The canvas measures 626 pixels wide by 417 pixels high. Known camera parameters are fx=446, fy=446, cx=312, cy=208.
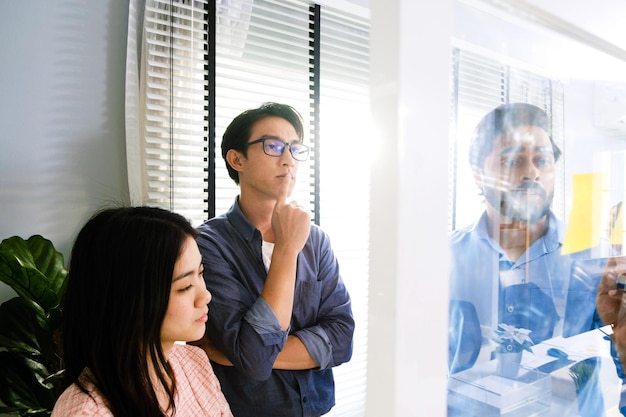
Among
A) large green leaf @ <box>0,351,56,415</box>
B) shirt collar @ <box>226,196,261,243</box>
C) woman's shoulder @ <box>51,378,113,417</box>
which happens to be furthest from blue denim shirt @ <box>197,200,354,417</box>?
large green leaf @ <box>0,351,56,415</box>

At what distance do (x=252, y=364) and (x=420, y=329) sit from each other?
3.15 ft

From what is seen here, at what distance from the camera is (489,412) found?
0.33m

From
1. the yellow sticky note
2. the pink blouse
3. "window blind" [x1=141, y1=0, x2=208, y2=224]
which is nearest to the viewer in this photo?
the yellow sticky note

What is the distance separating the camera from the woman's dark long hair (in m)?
0.94

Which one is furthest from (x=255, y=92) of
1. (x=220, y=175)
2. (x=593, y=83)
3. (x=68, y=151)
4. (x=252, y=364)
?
(x=593, y=83)

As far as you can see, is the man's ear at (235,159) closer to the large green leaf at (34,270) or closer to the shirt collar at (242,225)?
the shirt collar at (242,225)

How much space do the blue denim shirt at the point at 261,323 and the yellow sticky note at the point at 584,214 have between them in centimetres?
88

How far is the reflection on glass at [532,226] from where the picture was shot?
325 millimetres

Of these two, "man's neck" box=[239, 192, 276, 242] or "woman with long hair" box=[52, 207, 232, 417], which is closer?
"woman with long hair" box=[52, 207, 232, 417]

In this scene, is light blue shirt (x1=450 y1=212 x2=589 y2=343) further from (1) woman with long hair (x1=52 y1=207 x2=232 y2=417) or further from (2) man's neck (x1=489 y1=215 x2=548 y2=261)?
(1) woman with long hair (x1=52 y1=207 x2=232 y2=417)

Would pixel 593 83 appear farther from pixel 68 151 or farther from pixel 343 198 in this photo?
pixel 343 198

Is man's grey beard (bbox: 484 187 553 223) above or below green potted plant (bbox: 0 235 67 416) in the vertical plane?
above

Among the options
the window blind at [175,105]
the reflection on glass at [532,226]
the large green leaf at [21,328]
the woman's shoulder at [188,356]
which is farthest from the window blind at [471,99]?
the window blind at [175,105]

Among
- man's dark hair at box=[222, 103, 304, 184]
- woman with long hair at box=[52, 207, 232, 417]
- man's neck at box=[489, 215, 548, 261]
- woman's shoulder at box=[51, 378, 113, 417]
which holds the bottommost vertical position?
woman's shoulder at box=[51, 378, 113, 417]
